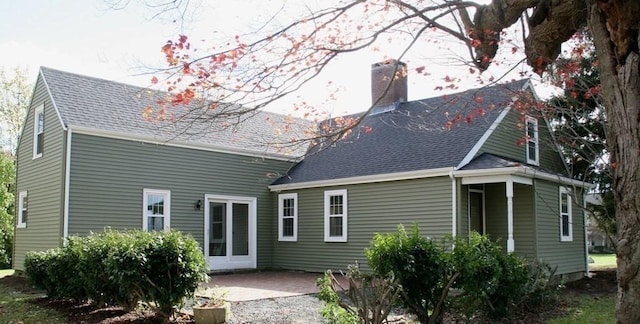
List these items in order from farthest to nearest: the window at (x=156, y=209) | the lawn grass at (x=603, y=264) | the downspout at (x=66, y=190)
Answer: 1. the lawn grass at (x=603, y=264)
2. the window at (x=156, y=209)
3. the downspout at (x=66, y=190)

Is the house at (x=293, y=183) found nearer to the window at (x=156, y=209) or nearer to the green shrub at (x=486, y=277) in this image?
the window at (x=156, y=209)

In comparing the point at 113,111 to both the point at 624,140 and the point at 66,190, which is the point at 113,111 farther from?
the point at 624,140

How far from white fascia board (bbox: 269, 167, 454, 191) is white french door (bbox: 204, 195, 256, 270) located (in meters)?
1.33

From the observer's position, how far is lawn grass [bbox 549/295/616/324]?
9382 mm

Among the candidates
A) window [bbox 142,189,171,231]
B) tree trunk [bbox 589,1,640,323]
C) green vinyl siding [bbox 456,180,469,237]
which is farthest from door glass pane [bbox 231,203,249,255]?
tree trunk [bbox 589,1,640,323]

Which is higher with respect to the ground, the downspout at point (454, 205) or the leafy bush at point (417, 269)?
the downspout at point (454, 205)

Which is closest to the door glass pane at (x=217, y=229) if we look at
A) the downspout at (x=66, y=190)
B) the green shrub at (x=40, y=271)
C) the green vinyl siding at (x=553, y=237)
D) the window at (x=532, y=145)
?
the downspout at (x=66, y=190)

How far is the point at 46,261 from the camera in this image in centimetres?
1149

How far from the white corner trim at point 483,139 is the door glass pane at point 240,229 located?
24.4ft

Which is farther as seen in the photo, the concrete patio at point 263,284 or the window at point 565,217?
the window at point 565,217

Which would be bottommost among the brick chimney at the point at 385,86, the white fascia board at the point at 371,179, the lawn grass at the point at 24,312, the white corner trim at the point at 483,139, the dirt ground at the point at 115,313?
the lawn grass at the point at 24,312

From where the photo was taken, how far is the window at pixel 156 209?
52.7 feet

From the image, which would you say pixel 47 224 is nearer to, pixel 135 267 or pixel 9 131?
pixel 135 267

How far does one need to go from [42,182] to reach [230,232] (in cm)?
546
